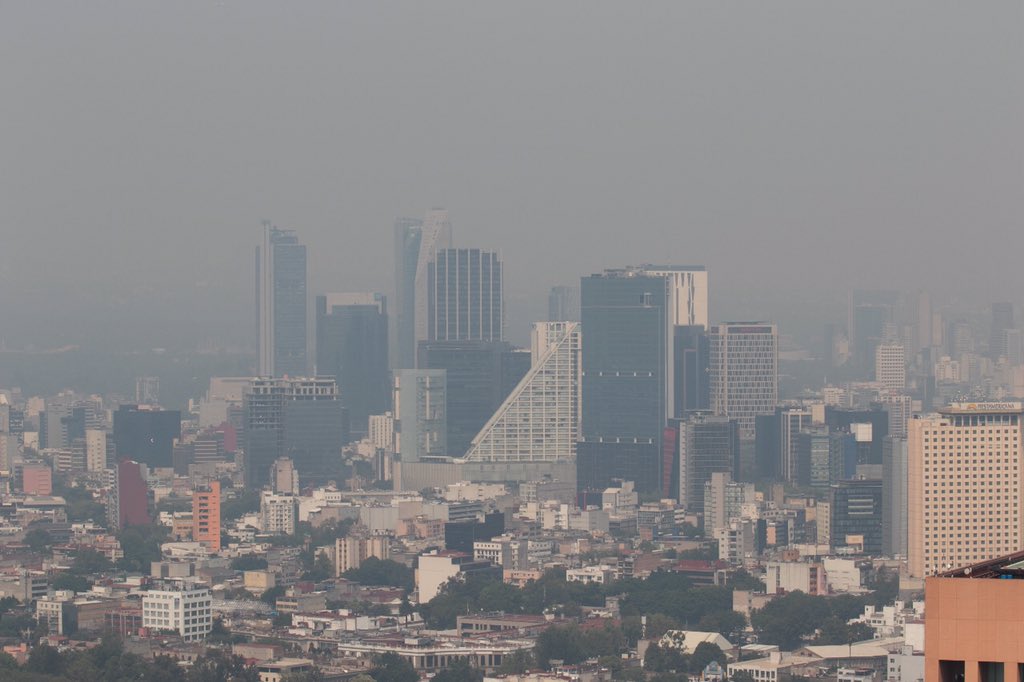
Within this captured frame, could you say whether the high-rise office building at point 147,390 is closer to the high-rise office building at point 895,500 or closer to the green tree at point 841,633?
the high-rise office building at point 895,500

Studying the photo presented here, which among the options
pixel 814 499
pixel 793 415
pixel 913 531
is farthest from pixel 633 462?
pixel 913 531

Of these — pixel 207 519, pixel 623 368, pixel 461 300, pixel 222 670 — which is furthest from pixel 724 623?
pixel 461 300

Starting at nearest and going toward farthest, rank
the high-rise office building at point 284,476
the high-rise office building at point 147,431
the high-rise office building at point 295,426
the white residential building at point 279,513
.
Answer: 1. the white residential building at point 279,513
2. the high-rise office building at point 284,476
3. the high-rise office building at point 147,431
4. the high-rise office building at point 295,426

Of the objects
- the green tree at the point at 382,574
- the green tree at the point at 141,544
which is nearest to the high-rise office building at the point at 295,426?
the green tree at the point at 141,544

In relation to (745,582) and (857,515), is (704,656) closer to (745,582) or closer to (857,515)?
(745,582)

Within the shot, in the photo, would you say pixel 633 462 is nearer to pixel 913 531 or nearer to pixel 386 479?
pixel 386 479
